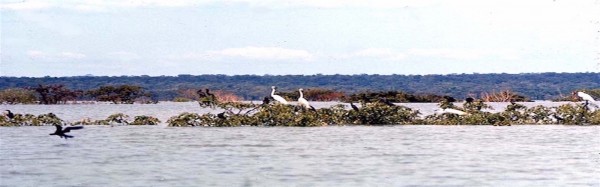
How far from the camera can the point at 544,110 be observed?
103ft

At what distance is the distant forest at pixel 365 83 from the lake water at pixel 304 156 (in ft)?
172

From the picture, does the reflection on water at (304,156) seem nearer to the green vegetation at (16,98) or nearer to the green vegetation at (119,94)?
the green vegetation at (119,94)

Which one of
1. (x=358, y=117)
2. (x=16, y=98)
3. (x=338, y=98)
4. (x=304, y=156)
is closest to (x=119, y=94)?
(x=16, y=98)

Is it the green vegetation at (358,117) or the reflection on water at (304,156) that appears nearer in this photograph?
the reflection on water at (304,156)

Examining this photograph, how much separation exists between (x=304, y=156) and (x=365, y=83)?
87.1 meters

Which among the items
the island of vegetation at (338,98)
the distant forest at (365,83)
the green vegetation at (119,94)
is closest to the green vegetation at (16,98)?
the island of vegetation at (338,98)

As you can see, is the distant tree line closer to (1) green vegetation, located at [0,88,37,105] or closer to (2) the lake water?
(1) green vegetation, located at [0,88,37,105]

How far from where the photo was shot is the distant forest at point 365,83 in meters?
89.4

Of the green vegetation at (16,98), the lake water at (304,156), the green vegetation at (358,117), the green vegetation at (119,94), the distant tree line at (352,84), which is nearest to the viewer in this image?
the lake water at (304,156)

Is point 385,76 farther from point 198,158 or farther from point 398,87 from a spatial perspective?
point 198,158

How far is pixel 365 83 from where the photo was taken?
110188mm

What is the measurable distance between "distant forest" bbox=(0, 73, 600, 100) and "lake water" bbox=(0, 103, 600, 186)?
52389mm

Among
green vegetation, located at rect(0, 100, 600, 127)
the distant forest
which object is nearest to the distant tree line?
the distant forest

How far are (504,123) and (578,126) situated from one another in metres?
2.01
